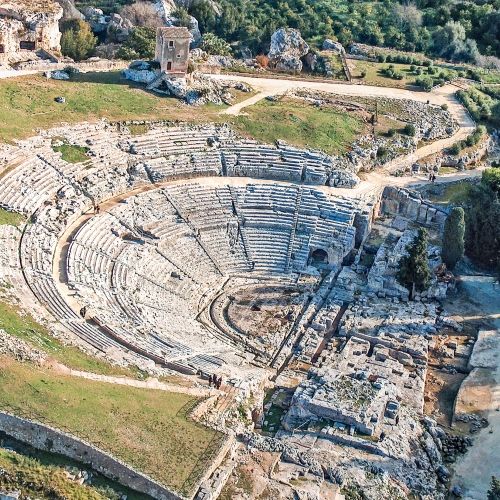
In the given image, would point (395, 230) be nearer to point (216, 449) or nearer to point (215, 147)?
point (215, 147)

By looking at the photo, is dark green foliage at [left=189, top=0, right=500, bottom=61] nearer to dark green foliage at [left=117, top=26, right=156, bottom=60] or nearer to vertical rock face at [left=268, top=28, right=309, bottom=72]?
vertical rock face at [left=268, top=28, right=309, bottom=72]

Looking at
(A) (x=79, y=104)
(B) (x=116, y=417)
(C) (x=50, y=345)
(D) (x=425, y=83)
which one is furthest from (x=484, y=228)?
(B) (x=116, y=417)

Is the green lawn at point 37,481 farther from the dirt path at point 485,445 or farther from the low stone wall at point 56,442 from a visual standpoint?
the dirt path at point 485,445

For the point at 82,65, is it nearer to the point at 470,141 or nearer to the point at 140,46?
the point at 140,46

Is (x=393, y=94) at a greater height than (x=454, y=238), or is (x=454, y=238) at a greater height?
(x=393, y=94)

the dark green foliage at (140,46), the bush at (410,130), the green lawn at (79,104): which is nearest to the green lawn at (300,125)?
the green lawn at (79,104)

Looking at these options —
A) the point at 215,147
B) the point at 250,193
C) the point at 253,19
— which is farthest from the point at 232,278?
the point at 253,19

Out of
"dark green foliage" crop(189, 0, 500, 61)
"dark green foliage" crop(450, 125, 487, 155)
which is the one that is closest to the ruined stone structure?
"dark green foliage" crop(189, 0, 500, 61)
